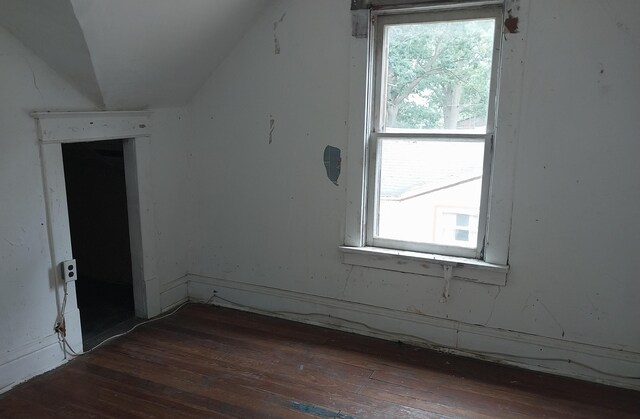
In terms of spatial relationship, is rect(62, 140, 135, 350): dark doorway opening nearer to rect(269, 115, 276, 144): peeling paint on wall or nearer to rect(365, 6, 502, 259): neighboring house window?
rect(269, 115, 276, 144): peeling paint on wall

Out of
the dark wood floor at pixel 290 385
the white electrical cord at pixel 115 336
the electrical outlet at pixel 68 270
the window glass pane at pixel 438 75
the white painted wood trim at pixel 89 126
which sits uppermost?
the window glass pane at pixel 438 75

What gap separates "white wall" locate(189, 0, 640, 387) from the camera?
2.54m

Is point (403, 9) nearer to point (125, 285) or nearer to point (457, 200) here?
point (457, 200)

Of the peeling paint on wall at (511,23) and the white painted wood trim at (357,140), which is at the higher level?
the peeling paint on wall at (511,23)

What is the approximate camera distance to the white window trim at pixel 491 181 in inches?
105

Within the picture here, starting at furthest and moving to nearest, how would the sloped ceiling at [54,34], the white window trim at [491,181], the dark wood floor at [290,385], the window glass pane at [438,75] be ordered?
the window glass pane at [438,75] → the white window trim at [491,181] → the dark wood floor at [290,385] → the sloped ceiling at [54,34]

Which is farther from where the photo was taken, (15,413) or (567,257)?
(567,257)

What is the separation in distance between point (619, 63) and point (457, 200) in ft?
3.56

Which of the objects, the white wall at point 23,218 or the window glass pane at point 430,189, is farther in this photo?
the window glass pane at point 430,189

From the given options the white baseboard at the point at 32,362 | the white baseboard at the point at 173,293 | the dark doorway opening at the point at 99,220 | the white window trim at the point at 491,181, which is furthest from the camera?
the dark doorway opening at the point at 99,220

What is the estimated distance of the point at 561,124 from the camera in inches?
103

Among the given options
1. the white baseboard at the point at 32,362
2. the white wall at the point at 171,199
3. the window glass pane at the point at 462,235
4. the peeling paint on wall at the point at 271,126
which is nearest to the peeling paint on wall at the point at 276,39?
the peeling paint on wall at the point at 271,126

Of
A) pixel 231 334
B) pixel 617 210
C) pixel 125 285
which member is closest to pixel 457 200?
pixel 617 210

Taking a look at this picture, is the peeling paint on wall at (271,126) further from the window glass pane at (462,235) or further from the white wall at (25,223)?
the window glass pane at (462,235)
